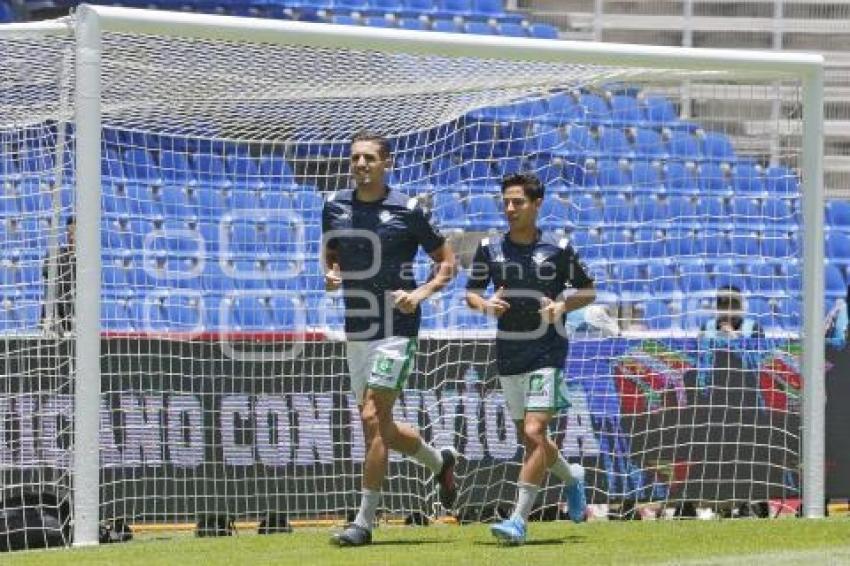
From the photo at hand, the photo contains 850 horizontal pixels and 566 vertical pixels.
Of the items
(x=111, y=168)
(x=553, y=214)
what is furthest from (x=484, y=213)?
(x=111, y=168)

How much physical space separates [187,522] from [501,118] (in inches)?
146

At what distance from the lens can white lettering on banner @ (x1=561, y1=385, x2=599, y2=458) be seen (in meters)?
11.7

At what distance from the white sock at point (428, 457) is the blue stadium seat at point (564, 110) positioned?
348 centimetres

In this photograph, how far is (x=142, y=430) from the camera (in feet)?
35.5

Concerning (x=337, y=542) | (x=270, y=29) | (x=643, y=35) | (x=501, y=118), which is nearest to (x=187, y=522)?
(x=337, y=542)

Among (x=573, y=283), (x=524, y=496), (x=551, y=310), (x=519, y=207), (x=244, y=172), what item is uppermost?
(x=244, y=172)

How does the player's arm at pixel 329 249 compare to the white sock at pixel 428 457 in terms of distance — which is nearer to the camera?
the player's arm at pixel 329 249

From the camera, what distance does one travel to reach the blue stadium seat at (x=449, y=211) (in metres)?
12.7

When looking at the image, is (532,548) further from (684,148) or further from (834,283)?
(834,283)

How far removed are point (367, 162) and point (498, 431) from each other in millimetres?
3119

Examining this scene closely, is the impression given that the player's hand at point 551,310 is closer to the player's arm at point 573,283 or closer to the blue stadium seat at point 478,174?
the player's arm at point 573,283

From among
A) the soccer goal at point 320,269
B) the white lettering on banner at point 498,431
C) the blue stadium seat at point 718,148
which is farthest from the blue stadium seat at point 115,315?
the blue stadium seat at point 718,148

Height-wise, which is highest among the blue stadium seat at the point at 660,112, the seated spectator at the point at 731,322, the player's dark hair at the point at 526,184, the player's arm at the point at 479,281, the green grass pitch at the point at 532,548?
the blue stadium seat at the point at 660,112

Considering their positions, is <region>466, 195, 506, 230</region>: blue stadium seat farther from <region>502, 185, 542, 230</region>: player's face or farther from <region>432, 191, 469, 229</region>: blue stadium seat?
<region>502, 185, 542, 230</region>: player's face
